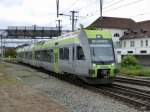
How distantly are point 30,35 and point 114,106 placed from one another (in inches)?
2751

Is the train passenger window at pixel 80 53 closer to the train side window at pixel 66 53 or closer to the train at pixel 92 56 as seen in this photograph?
the train at pixel 92 56

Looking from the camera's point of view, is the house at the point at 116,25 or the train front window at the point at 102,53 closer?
the train front window at the point at 102,53

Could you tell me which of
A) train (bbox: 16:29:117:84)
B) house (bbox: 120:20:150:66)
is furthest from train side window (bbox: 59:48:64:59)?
house (bbox: 120:20:150:66)

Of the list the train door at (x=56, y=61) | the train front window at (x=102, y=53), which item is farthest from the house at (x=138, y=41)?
the train front window at (x=102, y=53)

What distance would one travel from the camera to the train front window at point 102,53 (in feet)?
72.3

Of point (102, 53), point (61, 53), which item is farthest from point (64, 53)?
point (102, 53)

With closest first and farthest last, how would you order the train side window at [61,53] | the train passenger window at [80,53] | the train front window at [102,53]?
the train front window at [102,53], the train passenger window at [80,53], the train side window at [61,53]

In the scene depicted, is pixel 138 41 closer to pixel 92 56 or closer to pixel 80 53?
pixel 80 53

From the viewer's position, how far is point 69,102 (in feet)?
53.6

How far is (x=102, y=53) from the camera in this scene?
22.4 metres

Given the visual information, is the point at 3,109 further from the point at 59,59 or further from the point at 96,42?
the point at 59,59

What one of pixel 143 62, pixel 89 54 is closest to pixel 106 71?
pixel 89 54

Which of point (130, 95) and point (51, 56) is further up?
point (51, 56)

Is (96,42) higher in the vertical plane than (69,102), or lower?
higher
